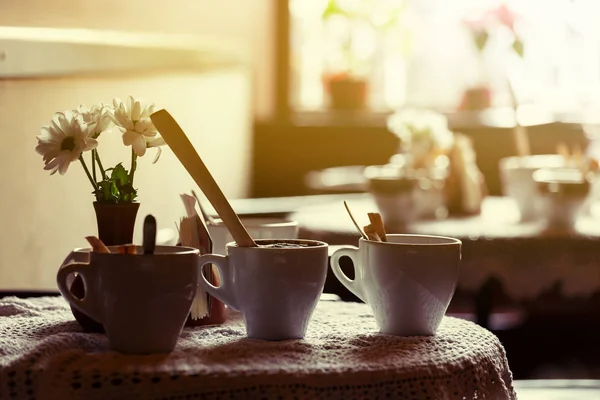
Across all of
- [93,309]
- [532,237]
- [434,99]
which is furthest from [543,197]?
[434,99]

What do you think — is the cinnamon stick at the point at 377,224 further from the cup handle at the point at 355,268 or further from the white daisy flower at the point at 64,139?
the white daisy flower at the point at 64,139

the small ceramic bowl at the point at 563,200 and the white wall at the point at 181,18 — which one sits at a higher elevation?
the white wall at the point at 181,18

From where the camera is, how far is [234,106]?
4703 millimetres

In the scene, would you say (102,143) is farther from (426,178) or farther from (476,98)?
(476,98)

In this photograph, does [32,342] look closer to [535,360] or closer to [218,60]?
[535,360]

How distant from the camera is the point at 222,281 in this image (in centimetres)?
113

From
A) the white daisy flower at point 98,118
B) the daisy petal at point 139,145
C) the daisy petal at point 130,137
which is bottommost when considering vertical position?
the daisy petal at point 139,145

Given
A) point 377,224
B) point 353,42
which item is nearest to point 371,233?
point 377,224

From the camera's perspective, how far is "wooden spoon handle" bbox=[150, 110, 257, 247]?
111 cm

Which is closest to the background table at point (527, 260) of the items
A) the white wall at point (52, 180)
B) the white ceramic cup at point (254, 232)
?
the white wall at point (52, 180)

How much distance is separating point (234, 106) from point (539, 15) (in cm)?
177

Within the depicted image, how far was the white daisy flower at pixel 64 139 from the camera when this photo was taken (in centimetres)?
113

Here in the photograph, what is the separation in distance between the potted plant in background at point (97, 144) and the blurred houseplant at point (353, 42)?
13.6 feet

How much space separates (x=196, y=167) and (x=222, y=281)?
0.13 m
